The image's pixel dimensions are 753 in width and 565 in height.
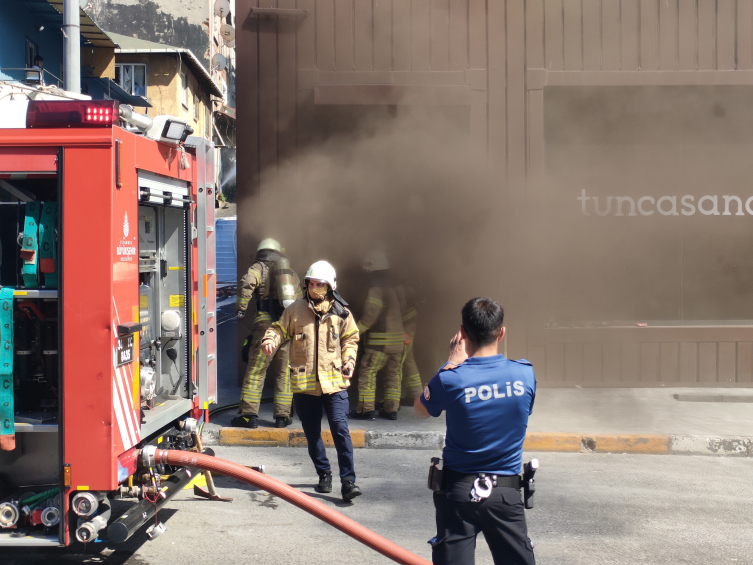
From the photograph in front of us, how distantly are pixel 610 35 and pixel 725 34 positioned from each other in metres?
1.36

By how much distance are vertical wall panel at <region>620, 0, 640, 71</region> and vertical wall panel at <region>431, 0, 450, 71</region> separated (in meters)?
2.04

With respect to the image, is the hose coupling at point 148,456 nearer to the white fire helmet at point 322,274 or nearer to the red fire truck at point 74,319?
the red fire truck at point 74,319

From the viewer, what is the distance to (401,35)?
8.54 metres

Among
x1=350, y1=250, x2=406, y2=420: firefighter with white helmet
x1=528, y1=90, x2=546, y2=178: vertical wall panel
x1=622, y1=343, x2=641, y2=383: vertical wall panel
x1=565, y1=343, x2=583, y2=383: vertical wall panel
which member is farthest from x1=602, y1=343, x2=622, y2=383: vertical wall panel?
x1=350, y1=250, x2=406, y2=420: firefighter with white helmet

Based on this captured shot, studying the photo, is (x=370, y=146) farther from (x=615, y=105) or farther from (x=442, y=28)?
(x=615, y=105)

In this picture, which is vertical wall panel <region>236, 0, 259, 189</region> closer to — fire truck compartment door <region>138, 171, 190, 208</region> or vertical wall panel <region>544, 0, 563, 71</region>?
vertical wall panel <region>544, 0, 563, 71</region>

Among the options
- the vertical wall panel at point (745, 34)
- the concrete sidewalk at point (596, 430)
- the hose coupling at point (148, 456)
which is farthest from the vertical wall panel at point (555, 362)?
the hose coupling at point (148, 456)

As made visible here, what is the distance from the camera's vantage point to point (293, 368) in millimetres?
5207

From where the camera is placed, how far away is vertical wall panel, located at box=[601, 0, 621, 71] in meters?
8.66

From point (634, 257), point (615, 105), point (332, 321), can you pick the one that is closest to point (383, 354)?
point (332, 321)

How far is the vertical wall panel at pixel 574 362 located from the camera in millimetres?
8805

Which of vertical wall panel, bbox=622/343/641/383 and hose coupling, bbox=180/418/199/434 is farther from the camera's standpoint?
vertical wall panel, bbox=622/343/641/383

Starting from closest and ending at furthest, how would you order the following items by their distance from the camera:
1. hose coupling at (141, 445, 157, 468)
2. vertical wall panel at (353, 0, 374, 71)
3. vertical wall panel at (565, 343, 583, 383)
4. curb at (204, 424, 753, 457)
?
hose coupling at (141, 445, 157, 468) < curb at (204, 424, 753, 457) < vertical wall panel at (353, 0, 374, 71) < vertical wall panel at (565, 343, 583, 383)

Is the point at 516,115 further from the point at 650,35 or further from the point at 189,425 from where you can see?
the point at 189,425
